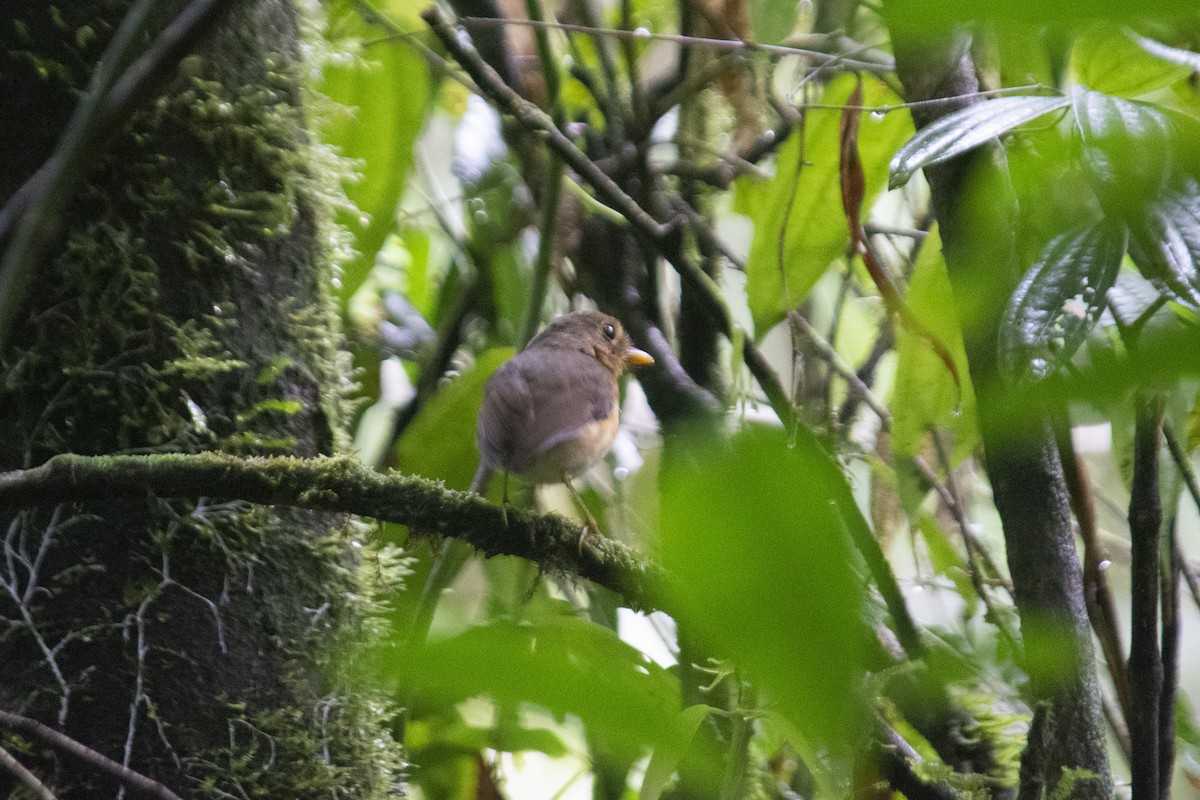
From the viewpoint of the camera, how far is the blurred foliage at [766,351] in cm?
36

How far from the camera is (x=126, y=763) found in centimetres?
138

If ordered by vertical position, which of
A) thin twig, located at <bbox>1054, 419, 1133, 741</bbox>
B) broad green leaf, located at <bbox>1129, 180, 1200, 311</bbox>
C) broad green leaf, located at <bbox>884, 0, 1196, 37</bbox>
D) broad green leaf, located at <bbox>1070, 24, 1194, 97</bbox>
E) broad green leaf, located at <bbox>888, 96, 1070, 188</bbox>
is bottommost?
thin twig, located at <bbox>1054, 419, 1133, 741</bbox>

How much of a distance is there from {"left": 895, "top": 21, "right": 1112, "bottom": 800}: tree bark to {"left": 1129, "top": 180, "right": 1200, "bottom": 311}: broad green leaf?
7.2 inches

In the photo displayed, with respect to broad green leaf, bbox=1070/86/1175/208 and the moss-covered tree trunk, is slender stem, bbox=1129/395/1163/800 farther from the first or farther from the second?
the moss-covered tree trunk

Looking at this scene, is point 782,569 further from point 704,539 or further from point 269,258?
point 269,258

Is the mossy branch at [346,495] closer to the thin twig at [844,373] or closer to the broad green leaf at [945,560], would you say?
the thin twig at [844,373]

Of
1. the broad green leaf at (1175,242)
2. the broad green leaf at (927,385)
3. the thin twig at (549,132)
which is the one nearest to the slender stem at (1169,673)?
the broad green leaf at (927,385)

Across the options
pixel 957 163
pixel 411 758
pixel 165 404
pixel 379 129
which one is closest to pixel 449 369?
pixel 379 129

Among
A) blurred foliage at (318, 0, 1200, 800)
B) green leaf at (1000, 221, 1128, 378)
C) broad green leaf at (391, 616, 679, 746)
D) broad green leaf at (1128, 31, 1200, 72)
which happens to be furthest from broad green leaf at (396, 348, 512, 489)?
broad green leaf at (391, 616, 679, 746)

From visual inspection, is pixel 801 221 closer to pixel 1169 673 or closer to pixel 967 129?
pixel 967 129

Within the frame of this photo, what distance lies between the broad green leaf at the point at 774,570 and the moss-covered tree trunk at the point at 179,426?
1.25 meters

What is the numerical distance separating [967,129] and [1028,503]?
0.46 metres

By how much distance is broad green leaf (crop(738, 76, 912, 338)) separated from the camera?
1.84 metres

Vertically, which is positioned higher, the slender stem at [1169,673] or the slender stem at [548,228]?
the slender stem at [548,228]
